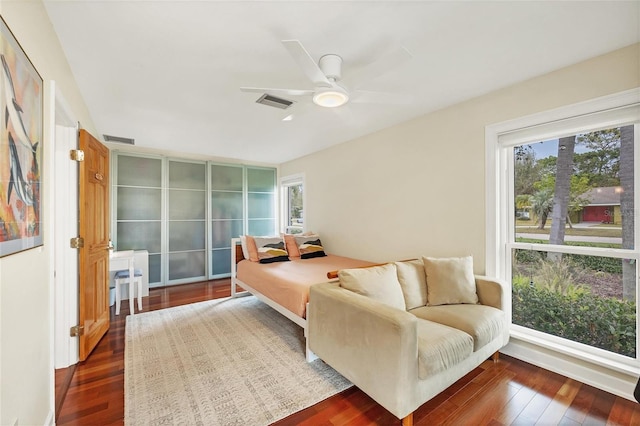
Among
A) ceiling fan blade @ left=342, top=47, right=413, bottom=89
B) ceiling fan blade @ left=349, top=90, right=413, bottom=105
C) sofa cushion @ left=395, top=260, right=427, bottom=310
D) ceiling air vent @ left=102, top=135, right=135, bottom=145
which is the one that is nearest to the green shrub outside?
sofa cushion @ left=395, top=260, right=427, bottom=310

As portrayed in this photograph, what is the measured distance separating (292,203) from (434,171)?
138 inches

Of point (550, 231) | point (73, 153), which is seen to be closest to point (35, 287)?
point (73, 153)

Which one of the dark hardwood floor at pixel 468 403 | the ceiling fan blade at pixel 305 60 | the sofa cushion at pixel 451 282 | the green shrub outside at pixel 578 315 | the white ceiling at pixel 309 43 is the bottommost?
the dark hardwood floor at pixel 468 403

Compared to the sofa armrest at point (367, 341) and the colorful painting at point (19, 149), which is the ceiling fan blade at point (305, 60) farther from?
the sofa armrest at point (367, 341)

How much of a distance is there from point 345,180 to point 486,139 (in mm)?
2069

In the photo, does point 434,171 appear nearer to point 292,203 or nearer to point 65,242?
point 292,203

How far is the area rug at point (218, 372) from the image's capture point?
1.76 metres

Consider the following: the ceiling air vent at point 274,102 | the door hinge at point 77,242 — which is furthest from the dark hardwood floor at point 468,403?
the ceiling air vent at point 274,102

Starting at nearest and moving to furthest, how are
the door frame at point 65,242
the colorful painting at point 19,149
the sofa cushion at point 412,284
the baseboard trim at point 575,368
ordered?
the colorful painting at point 19,149 < the baseboard trim at point 575,368 < the door frame at point 65,242 < the sofa cushion at point 412,284

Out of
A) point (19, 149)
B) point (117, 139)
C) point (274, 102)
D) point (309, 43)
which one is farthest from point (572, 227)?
point (117, 139)

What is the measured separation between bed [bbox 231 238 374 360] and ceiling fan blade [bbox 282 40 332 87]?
1.72m

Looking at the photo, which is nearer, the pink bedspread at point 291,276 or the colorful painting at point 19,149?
the colorful painting at point 19,149

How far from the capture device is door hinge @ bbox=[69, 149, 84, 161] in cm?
230

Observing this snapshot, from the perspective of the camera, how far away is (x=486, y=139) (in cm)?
257
